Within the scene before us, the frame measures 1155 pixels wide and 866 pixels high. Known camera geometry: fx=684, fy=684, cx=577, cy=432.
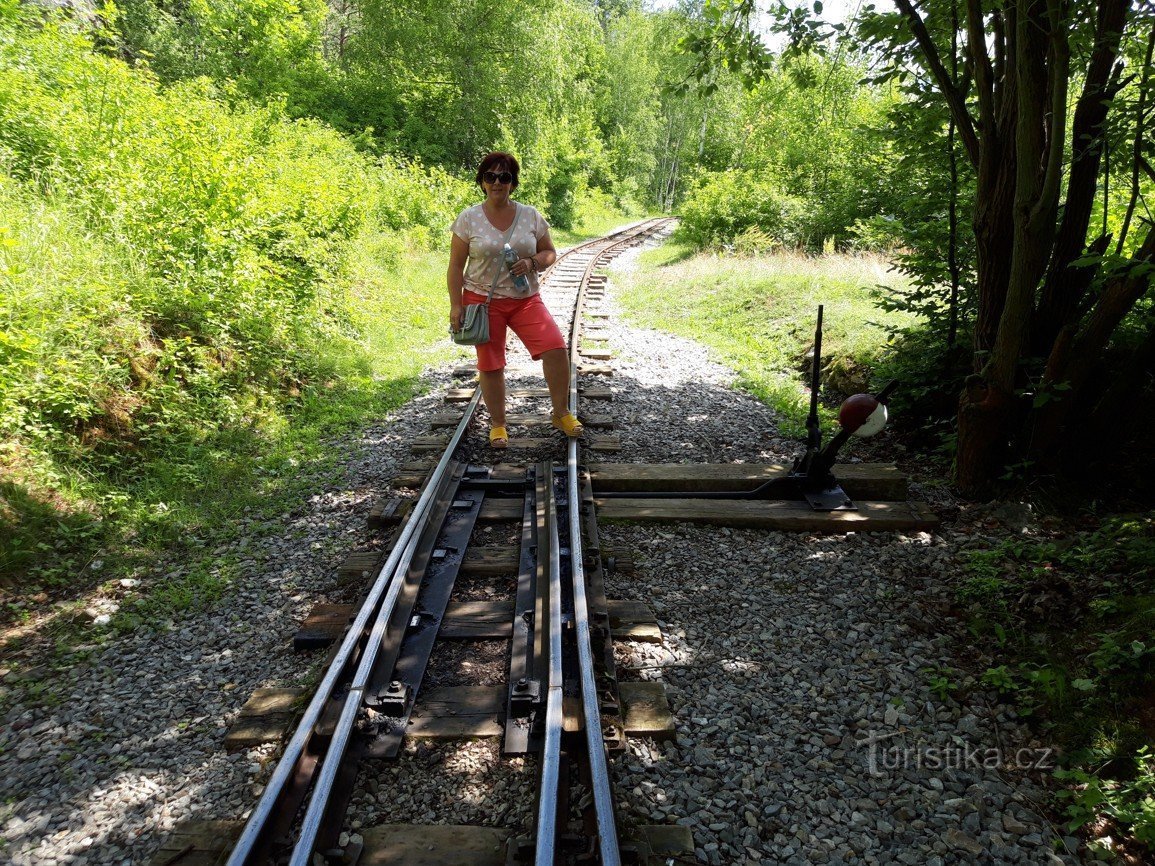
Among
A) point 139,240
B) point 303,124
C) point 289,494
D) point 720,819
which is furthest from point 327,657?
point 303,124

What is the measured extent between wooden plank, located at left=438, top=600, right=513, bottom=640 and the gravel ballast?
0.65 ft

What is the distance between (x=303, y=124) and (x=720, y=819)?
17.2 m

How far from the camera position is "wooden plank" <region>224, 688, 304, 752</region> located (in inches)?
104

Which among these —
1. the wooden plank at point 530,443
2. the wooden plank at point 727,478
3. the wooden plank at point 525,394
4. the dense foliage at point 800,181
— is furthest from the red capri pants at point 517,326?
the dense foliage at point 800,181

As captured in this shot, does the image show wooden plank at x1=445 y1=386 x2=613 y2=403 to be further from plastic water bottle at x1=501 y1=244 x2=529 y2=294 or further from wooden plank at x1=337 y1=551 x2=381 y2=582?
wooden plank at x1=337 y1=551 x2=381 y2=582

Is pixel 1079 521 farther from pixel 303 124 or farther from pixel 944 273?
pixel 303 124

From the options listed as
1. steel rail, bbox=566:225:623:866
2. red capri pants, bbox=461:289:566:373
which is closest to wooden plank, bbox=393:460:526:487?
steel rail, bbox=566:225:623:866

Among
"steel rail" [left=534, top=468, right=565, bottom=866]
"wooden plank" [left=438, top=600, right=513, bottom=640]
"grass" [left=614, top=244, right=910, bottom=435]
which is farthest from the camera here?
"grass" [left=614, top=244, right=910, bottom=435]

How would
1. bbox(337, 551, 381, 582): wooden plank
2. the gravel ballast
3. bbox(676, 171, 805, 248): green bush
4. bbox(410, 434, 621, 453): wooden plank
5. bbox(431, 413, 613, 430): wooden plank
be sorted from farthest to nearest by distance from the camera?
1. bbox(676, 171, 805, 248): green bush
2. bbox(431, 413, 613, 430): wooden plank
3. bbox(410, 434, 621, 453): wooden plank
4. bbox(337, 551, 381, 582): wooden plank
5. the gravel ballast

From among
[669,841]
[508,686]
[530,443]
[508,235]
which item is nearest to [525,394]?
[530,443]

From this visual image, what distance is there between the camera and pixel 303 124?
15.7 metres

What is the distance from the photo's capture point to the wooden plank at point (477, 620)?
3.20 m

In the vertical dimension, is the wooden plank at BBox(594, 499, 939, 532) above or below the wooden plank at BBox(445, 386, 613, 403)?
below

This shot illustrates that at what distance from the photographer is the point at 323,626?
3289 millimetres
